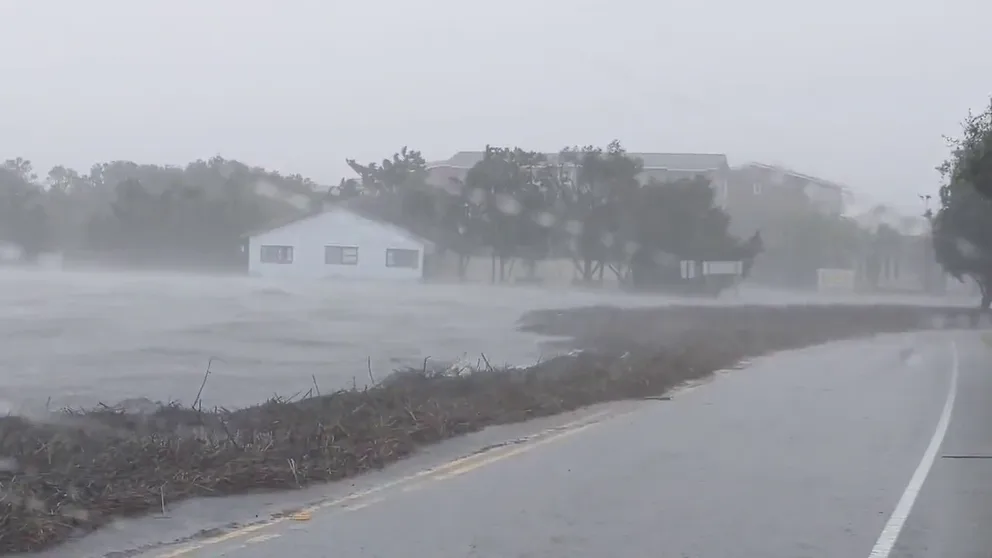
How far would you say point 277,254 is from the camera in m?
29.9

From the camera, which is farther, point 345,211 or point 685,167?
point 685,167

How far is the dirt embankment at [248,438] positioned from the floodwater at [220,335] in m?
1.96

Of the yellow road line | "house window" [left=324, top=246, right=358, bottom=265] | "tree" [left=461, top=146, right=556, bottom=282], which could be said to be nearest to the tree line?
"tree" [left=461, top=146, right=556, bottom=282]

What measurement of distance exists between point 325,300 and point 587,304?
896 centimetres

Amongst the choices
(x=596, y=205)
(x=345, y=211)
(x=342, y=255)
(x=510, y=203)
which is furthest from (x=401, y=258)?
(x=596, y=205)

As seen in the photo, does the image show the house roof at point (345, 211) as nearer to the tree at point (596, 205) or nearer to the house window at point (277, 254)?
the house window at point (277, 254)

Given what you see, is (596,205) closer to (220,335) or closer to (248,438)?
(220,335)

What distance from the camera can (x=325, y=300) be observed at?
26.5m

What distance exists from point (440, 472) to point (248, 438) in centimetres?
178

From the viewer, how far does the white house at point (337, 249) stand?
2959 cm

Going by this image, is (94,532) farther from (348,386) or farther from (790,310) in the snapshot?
(790,310)

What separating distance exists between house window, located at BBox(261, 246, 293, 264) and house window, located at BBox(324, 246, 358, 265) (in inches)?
56.1

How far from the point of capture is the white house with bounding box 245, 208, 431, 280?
29594mm

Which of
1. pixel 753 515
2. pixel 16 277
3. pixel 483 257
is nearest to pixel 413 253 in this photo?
pixel 483 257
